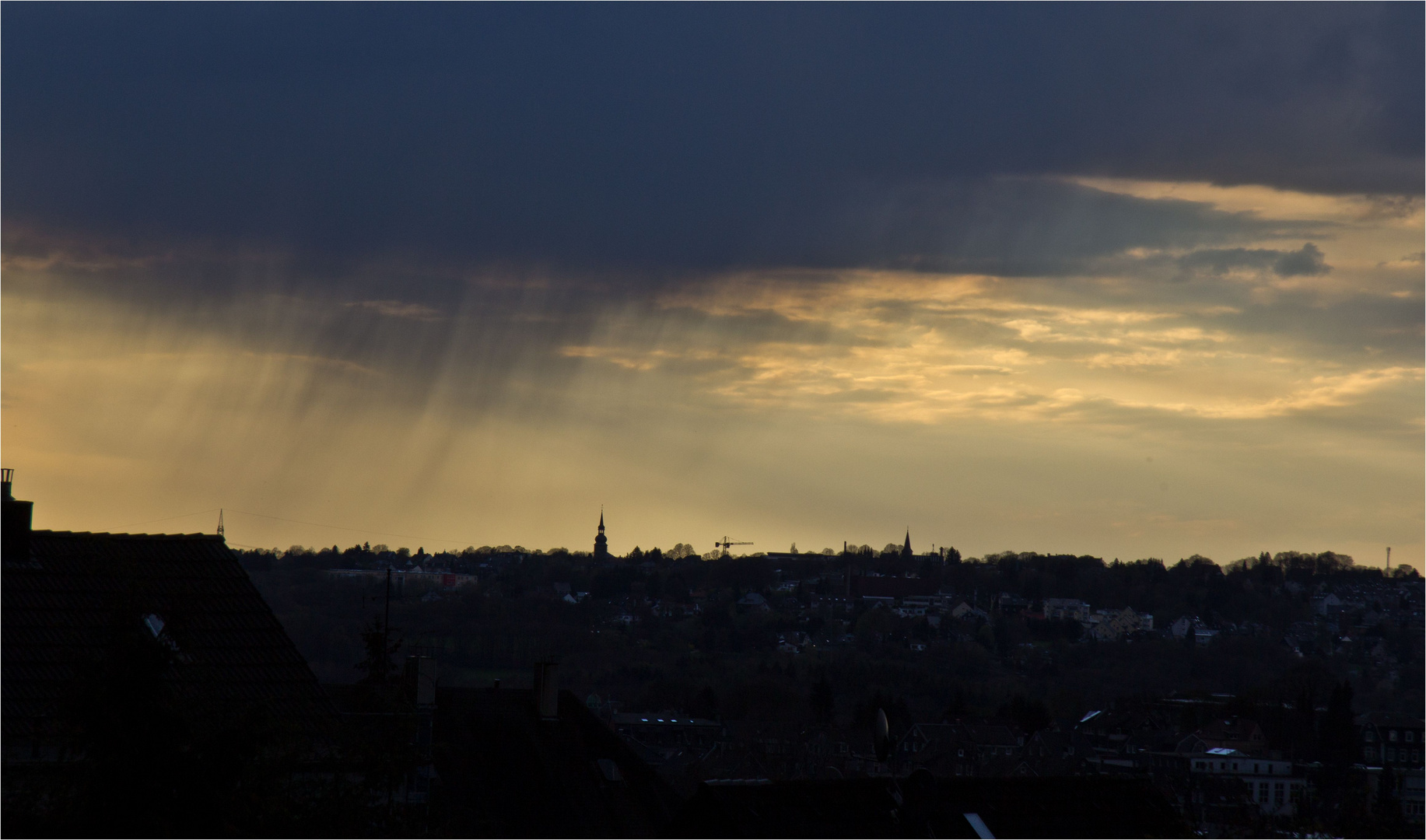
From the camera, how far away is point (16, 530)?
23.3m

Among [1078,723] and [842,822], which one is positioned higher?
[842,822]

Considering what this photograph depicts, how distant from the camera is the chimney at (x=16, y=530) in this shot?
75.4 feet

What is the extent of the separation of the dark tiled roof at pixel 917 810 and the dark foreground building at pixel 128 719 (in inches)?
249

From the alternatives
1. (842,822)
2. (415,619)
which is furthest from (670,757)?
(842,822)

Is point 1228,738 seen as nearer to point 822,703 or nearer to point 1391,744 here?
point 1391,744

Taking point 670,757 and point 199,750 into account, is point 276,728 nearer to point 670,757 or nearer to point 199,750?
point 199,750

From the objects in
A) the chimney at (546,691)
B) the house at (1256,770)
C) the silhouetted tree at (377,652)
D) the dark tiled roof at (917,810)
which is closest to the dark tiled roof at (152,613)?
the dark tiled roof at (917,810)

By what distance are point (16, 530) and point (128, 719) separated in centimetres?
A: 1148

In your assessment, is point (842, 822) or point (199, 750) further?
point (842, 822)

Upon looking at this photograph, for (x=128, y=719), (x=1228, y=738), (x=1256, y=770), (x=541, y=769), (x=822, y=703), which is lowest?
(x=1256, y=770)

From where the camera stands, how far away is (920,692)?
199 metres

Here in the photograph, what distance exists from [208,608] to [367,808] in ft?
30.6

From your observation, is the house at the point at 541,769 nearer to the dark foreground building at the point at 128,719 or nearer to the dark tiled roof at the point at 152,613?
the dark tiled roof at the point at 152,613

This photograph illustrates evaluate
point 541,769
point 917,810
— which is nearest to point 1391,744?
point 541,769
